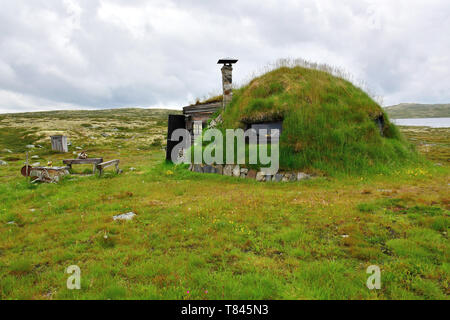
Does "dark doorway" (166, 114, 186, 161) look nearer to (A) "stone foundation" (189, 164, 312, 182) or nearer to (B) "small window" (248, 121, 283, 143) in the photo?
(A) "stone foundation" (189, 164, 312, 182)

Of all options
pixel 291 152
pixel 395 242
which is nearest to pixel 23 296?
pixel 395 242

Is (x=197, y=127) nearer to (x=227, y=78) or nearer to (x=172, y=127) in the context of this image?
(x=172, y=127)

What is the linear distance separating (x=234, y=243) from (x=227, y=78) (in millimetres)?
16023

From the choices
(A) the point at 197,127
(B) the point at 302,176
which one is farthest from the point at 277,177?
(A) the point at 197,127

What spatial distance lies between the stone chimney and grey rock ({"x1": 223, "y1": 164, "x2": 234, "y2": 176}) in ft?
21.7

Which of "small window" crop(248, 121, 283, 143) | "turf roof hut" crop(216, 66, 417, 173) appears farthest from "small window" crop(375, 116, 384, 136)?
"small window" crop(248, 121, 283, 143)

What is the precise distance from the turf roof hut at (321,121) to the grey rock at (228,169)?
3254 mm

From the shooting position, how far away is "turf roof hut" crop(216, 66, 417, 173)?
13039mm

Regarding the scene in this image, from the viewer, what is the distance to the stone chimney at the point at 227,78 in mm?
18906

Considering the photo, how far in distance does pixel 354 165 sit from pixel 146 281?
1209 centimetres

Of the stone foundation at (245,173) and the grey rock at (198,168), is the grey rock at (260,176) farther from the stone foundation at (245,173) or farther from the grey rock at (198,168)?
the grey rock at (198,168)

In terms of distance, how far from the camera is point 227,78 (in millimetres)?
19125
